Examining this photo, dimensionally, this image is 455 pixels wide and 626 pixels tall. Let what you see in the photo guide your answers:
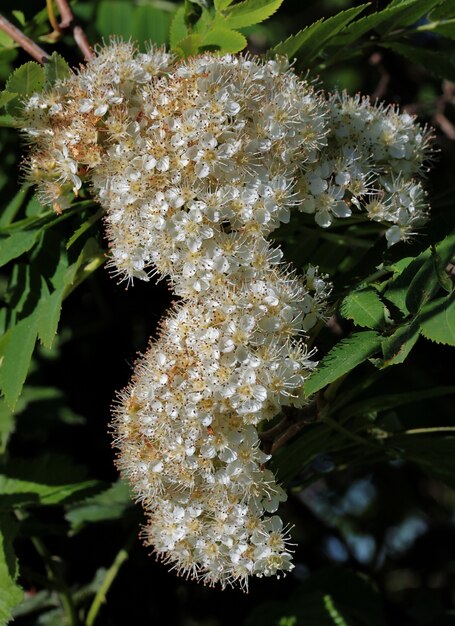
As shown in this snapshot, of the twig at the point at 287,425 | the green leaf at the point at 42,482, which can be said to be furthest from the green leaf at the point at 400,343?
the green leaf at the point at 42,482

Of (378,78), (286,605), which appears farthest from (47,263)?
(378,78)

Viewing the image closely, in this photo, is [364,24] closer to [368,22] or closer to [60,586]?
[368,22]

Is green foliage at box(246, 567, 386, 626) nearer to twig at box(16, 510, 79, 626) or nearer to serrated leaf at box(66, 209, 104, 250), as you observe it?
twig at box(16, 510, 79, 626)

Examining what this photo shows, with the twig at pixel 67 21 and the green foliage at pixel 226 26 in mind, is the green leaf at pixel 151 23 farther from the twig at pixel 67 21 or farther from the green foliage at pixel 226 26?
the green foliage at pixel 226 26

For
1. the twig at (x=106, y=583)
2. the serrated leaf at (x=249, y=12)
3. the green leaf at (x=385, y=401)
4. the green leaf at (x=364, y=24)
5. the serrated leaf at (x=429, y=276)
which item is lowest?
the twig at (x=106, y=583)

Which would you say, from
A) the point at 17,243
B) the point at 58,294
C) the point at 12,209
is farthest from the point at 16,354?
the point at 12,209

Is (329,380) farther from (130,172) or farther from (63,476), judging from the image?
(63,476)
